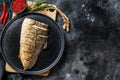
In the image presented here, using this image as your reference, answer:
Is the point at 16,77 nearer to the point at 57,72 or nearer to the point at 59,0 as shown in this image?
the point at 57,72

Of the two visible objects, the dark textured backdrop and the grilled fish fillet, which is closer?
the grilled fish fillet

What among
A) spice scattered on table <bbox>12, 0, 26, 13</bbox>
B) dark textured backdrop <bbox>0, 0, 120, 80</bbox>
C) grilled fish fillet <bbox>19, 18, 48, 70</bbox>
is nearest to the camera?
grilled fish fillet <bbox>19, 18, 48, 70</bbox>

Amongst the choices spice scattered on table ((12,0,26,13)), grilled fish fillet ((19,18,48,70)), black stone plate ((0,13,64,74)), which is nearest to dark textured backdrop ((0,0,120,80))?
black stone plate ((0,13,64,74))

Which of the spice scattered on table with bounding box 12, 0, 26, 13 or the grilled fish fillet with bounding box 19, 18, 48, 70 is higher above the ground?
the spice scattered on table with bounding box 12, 0, 26, 13

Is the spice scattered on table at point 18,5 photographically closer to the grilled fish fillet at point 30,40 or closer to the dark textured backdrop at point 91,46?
the grilled fish fillet at point 30,40

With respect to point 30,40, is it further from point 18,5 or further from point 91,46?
point 91,46

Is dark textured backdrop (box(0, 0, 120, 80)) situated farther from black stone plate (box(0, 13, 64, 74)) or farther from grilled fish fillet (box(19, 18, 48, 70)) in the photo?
grilled fish fillet (box(19, 18, 48, 70))

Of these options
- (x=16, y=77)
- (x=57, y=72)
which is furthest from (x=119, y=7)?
(x=16, y=77)
